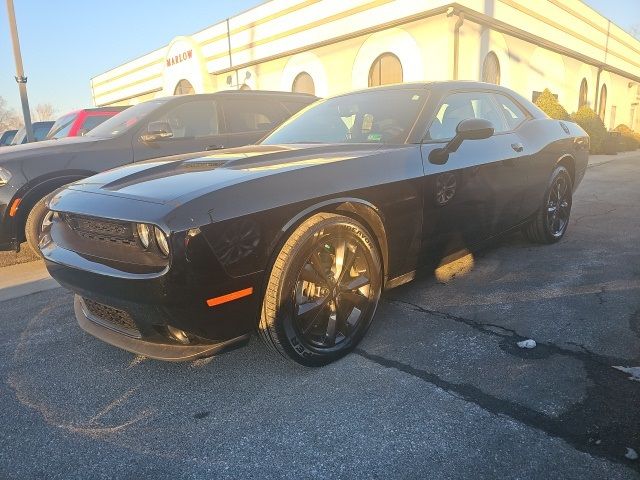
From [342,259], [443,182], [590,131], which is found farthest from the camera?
[590,131]

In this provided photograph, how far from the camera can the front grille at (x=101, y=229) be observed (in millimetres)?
1987

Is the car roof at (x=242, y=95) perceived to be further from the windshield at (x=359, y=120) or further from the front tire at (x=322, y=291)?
the front tire at (x=322, y=291)

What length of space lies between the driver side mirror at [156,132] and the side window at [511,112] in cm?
321

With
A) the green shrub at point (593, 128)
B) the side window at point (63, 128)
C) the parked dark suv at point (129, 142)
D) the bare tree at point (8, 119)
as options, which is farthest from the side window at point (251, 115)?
the bare tree at point (8, 119)

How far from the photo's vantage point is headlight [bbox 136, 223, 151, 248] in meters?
1.91

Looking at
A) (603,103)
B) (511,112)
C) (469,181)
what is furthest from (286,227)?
(603,103)

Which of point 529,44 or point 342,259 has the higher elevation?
point 529,44

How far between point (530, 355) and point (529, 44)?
15.8 meters

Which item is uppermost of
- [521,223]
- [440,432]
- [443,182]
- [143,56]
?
[143,56]

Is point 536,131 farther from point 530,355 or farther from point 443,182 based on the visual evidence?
point 530,355

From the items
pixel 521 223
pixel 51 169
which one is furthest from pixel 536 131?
pixel 51 169

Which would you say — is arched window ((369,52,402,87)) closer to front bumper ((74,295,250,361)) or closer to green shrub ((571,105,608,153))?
green shrub ((571,105,608,153))

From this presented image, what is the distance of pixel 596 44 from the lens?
21422 millimetres

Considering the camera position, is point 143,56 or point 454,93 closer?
point 454,93
